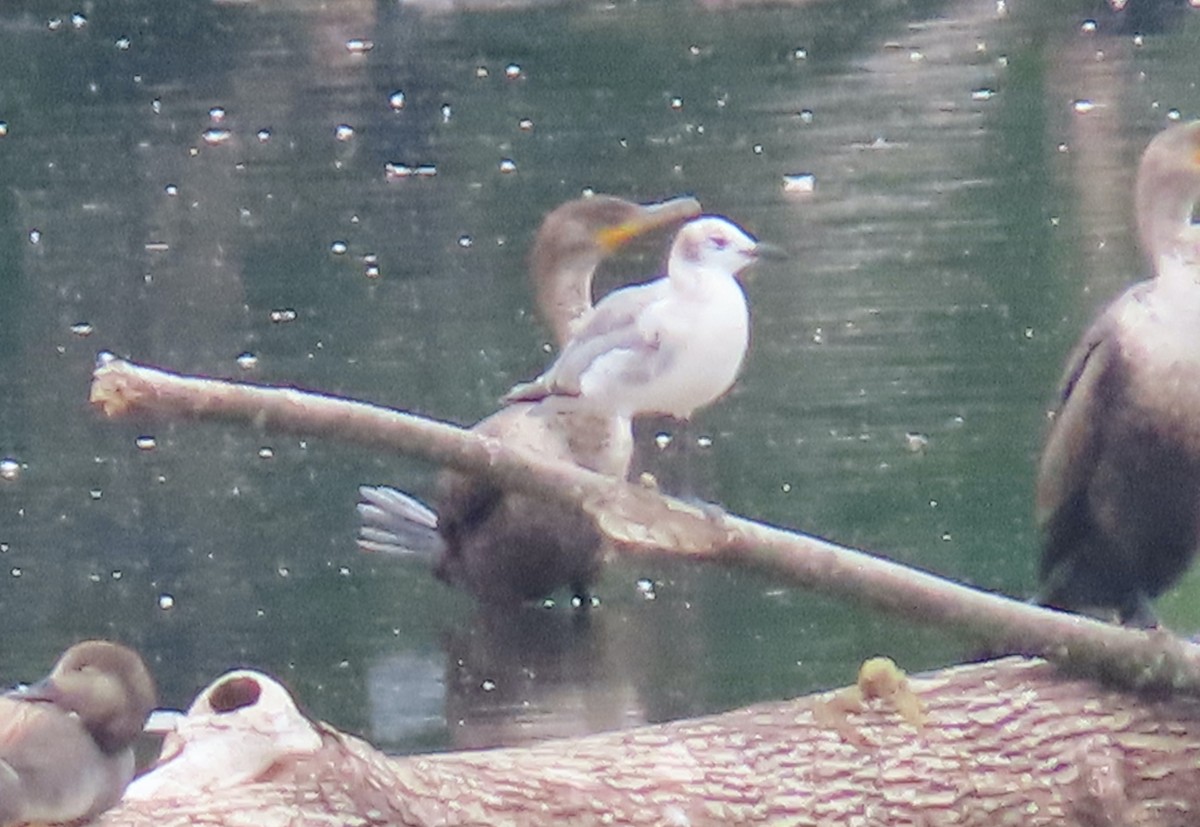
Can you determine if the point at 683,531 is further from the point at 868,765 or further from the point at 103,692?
the point at 103,692

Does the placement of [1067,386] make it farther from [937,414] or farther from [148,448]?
[148,448]

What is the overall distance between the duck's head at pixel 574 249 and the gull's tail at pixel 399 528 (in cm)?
39

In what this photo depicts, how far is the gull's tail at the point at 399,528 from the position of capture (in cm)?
371

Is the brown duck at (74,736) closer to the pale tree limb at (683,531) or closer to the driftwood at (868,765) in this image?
the driftwood at (868,765)

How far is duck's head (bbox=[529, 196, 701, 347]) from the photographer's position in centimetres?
383

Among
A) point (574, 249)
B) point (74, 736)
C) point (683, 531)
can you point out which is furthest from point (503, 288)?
point (683, 531)

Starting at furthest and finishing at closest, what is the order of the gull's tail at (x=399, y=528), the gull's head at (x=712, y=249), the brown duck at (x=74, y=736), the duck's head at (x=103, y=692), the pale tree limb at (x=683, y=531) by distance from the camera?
1. the gull's tail at (x=399, y=528)
2. the gull's head at (x=712, y=249)
3. the duck's head at (x=103, y=692)
4. the brown duck at (x=74, y=736)
5. the pale tree limb at (x=683, y=531)

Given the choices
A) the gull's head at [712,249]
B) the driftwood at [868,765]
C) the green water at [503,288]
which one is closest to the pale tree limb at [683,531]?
the driftwood at [868,765]

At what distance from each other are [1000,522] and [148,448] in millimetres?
1699

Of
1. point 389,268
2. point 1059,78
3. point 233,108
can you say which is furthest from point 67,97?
point 1059,78

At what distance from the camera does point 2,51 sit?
9.21 m

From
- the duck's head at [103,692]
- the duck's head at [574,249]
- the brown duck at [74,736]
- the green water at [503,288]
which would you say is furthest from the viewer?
the duck's head at [574,249]

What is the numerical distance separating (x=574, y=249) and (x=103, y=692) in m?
1.52

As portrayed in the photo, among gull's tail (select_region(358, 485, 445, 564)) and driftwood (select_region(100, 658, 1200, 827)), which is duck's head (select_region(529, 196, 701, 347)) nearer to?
gull's tail (select_region(358, 485, 445, 564))
